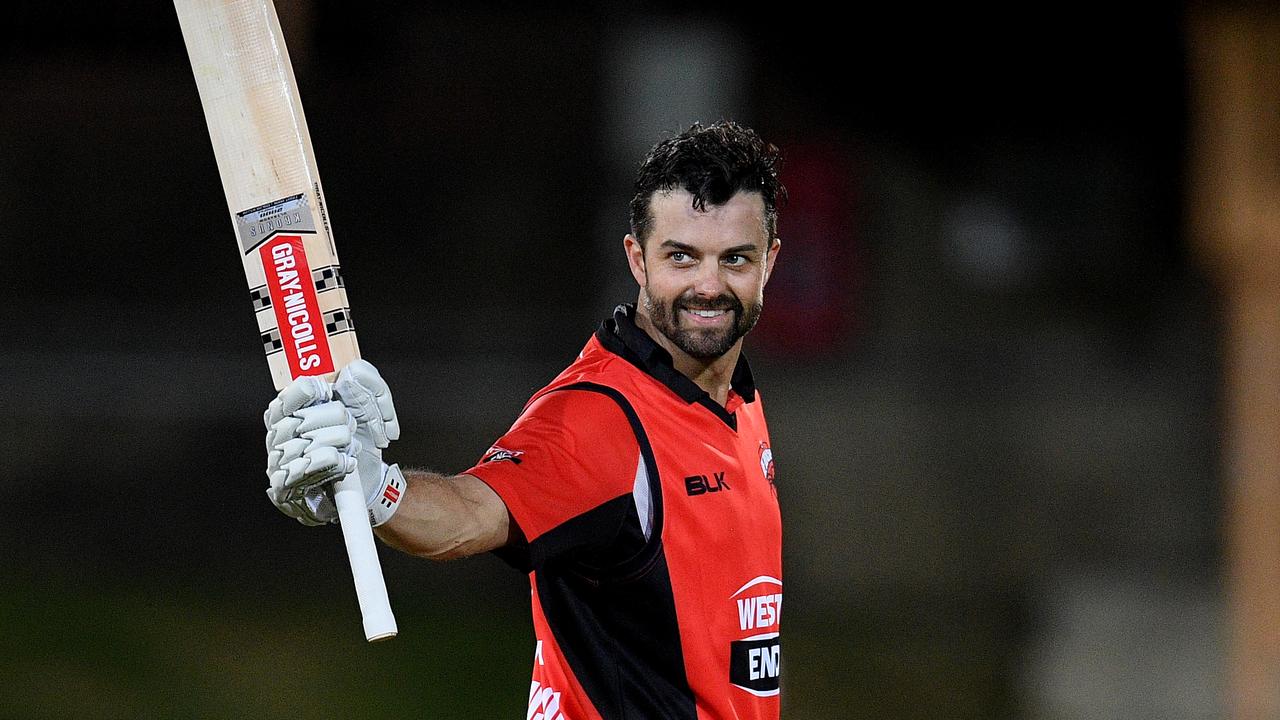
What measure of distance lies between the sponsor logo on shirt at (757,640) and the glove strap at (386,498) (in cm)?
50

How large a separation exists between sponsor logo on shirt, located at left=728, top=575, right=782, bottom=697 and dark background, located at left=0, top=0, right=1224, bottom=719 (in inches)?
121

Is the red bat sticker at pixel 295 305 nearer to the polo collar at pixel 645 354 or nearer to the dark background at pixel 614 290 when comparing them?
the polo collar at pixel 645 354

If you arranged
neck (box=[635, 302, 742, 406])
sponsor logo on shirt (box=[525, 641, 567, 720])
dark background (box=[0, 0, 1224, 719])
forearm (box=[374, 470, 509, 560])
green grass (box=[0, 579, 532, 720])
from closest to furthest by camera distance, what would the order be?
forearm (box=[374, 470, 509, 560])
sponsor logo on shirt (box=[525, 641, 567, 720])
neck (box=[635, 302, 742, 406])
green grass (box=[0, 579, 532, 720])
dark background (box=[0, 0, 1224, 719])

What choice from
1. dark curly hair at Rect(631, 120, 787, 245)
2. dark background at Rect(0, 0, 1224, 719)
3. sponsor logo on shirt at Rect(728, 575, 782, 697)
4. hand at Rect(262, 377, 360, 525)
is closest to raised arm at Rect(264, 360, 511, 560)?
hand at Rect(262, 377, 360, 525)

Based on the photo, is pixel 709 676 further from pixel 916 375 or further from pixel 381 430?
pixel 916 375

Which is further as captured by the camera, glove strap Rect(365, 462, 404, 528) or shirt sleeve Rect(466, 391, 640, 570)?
shirt sleeve Rect(466, 391, 640, 570)

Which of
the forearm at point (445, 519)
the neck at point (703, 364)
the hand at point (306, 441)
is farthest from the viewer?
the neck at point (703, 364)

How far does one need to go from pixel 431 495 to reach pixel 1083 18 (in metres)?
4.55

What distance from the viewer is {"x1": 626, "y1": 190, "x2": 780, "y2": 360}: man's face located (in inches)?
63.5

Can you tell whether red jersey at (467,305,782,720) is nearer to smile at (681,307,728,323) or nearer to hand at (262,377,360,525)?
smile at (681,307,728,323)

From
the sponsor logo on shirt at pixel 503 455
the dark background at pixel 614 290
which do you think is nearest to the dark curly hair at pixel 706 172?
the sponsor logo on shirt at pixel 503 455

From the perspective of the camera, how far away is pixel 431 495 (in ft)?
4.32

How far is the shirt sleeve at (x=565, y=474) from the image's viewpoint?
54.6 inches

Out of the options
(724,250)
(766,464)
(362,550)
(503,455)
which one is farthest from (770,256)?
(362,550)
